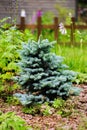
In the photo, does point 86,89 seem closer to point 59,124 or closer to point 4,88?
point 4,88

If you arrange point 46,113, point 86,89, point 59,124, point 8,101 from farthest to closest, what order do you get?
1. point 86,89
2. point 8,101
3. point 46,113
4. point 59,124

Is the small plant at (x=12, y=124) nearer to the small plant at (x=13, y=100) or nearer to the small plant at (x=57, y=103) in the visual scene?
the small plant at (x=57, y=103)

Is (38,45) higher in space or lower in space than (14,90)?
higher

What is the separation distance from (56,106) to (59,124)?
53 cm

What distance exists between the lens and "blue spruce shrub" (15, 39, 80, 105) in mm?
6969

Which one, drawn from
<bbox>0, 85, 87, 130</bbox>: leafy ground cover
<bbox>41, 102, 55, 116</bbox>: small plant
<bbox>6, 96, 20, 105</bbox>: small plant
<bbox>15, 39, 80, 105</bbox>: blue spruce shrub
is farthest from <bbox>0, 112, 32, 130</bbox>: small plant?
<bbox>6, 96, 20, 105</bbox>: small plant

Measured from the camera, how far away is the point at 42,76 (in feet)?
23.2

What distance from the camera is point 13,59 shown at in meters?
7.74

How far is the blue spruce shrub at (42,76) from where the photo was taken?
274 inches

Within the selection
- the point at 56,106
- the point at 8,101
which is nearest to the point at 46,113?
the point at 56,106

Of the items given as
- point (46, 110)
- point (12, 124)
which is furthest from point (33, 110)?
point (12, 124)

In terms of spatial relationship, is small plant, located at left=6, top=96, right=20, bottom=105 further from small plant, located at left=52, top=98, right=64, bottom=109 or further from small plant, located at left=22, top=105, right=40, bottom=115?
small plant, located at left=52, top=98, right=64, bottom=109

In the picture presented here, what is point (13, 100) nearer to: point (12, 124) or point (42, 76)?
point (42, 76)

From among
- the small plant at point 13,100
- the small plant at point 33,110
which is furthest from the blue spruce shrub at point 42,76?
the small plant at point 13,100
